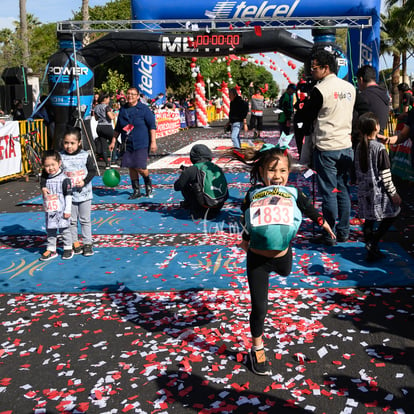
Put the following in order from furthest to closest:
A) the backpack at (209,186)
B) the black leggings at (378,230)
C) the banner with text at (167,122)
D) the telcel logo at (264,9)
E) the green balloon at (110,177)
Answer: the banner with text at (167,122) → the telcel logo at (264,9) → the green balloon at (110,177) → the backpack at (209,186) → the black leggings at (378,230)

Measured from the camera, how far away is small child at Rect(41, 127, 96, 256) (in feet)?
20.7

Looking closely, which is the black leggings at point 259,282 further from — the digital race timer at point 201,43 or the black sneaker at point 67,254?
the digital race timer at point 201,43

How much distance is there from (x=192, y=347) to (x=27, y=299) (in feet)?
6.79

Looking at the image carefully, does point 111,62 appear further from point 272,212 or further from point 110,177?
point 272,212

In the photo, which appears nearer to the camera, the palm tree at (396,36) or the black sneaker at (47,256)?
the black sneaker at (47,256)

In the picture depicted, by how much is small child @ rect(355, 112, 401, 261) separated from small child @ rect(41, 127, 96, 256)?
326cm

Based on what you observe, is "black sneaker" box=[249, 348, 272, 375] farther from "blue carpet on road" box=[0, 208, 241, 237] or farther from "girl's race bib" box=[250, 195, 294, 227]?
"blue carpet on road" box=[0, 208, 241, 237]

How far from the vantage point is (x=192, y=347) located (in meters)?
3.95

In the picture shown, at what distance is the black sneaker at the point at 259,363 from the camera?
3.49 m

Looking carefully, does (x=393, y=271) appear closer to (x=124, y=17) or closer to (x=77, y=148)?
(x=77, y=148)


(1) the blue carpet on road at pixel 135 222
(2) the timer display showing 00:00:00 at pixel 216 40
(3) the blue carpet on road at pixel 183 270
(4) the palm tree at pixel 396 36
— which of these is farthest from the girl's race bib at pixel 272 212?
(4) the palm tree at pixel 396 36

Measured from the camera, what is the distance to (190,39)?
52.7ft

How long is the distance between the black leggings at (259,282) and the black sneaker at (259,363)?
0.13 meters

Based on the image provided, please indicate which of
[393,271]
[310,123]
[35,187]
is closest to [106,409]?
[393,271]
